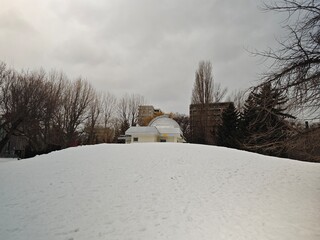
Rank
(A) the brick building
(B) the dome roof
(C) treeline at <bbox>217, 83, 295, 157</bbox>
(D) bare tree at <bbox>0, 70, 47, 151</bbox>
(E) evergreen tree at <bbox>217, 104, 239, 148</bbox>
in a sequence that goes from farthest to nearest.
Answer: (A) the brick building
(B) the dome roof
(E) evergreen tree at <bbox>217, 104, 239, 148</bbox>
(D) bare tree at <bbox>0, 70, 47, 151</bbox>
(C) treeline at <bbox>217, 83, 295, 157</bbox>

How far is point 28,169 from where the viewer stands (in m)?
10.7

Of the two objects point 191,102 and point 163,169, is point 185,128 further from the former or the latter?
point 163,169

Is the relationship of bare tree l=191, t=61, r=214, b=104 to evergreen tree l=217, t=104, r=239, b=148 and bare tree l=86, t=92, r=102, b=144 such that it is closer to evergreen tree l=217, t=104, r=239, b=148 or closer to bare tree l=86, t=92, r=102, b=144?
evergreen tree l=217, t=104, r=239, b=148

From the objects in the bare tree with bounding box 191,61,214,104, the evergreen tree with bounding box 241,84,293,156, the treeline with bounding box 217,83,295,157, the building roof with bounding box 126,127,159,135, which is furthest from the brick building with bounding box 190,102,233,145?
the evergreen tree with bounding box 241,84,293,156

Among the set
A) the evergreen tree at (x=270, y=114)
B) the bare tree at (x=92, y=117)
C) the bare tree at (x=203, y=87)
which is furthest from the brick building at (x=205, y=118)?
the evergreen tree at (x=270, y=114)

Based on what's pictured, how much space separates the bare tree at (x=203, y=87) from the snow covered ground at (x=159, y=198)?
77.5 feet

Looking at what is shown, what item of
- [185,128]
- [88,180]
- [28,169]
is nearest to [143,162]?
[88,180]

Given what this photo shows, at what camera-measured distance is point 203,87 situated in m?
35.5

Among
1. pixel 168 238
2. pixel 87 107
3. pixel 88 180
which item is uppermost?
pixel 87 107

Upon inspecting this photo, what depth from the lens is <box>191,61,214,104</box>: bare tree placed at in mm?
35219

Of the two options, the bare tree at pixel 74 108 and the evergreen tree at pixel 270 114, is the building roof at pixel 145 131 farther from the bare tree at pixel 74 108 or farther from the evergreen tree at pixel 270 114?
the evergreen tree at pixel 270 114

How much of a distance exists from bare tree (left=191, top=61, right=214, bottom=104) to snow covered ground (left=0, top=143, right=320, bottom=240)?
23.6 m

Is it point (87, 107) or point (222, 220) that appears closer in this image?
point (222, 220)

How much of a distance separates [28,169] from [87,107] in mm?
28342
